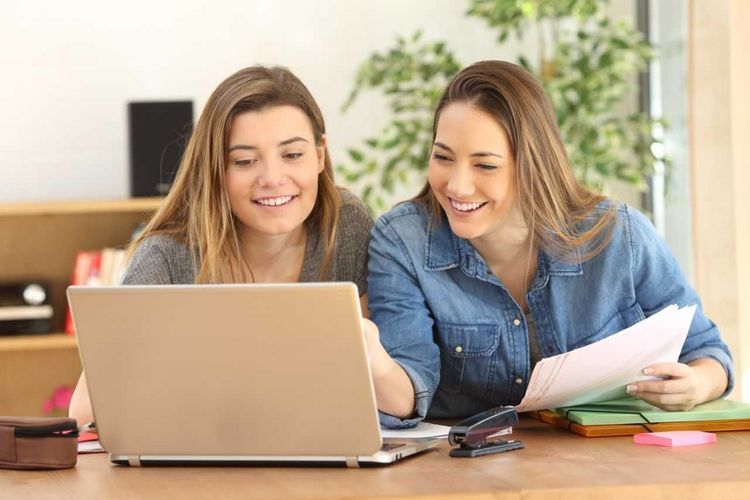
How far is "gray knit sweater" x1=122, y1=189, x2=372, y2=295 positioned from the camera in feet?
6.70

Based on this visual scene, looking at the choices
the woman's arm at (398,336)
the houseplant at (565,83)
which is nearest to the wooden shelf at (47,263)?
the houseplant at (565,83)

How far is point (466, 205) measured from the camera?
1.87 metres

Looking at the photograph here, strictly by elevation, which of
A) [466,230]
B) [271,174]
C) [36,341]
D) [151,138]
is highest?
[151,138]

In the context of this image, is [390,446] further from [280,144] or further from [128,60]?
[128,60]

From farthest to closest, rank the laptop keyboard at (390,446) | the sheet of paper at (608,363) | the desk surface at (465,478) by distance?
the sheet of paper at (608,363) < the laptop keyboard at (390,446) < the desk surface at (465,478)

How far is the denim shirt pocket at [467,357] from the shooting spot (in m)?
1.91

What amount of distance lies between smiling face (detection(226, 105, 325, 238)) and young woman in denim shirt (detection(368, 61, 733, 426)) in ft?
0.63

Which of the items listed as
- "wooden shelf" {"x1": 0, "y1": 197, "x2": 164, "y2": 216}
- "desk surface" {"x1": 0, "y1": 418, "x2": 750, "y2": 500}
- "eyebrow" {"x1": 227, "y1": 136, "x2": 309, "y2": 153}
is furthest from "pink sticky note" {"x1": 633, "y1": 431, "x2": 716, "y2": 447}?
"wooden shelf" {"x1": 0, "y1": 197, "x2": 164, "y2": 216}

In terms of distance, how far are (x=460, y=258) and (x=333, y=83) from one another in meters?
2.38

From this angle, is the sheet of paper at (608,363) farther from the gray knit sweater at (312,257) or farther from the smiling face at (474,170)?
the gray knit sweater at (312,257)

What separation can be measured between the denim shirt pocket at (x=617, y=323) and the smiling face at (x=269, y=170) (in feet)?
1.83

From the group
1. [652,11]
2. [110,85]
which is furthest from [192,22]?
[652,11]

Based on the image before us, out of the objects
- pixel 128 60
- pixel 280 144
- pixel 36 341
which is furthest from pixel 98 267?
pixel 280 144

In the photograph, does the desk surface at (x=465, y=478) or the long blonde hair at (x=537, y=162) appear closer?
the desk surface at (x=465, y=478)
